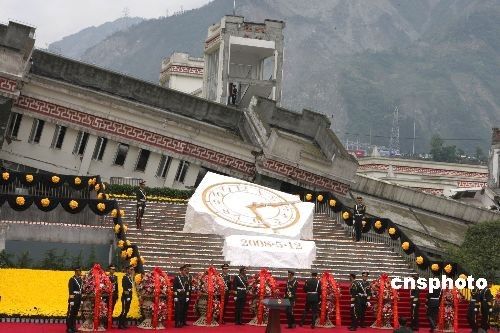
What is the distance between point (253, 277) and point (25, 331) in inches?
268

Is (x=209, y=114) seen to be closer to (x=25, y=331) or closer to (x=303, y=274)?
(x=303, y=274)

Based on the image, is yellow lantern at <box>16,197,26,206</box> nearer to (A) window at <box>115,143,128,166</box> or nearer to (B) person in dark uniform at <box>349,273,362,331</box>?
(A) window at <box>115,143,128,166</box>

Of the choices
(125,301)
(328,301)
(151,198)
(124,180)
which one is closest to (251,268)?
(328,301)

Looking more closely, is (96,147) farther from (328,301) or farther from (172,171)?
(328,301)

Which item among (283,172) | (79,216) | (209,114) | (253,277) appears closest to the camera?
(253,277)

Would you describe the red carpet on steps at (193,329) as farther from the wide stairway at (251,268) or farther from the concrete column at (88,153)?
the concrete column at (88,153)

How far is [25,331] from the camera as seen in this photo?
832 inches

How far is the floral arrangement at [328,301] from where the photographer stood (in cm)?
2525

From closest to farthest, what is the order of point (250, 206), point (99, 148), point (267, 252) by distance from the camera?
1. point (267, 252)
2. point (250, 206)
3. point (99, 148)

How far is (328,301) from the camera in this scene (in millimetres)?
25391

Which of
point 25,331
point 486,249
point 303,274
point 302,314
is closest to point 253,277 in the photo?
point 302,314

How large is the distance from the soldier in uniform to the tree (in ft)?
36.7

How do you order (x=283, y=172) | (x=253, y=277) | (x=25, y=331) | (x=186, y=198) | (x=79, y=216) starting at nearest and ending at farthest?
(x=25, y=331), (x=253, y=277), (x=79, y=216), (x=186, y=198), (x=283, y=172)
